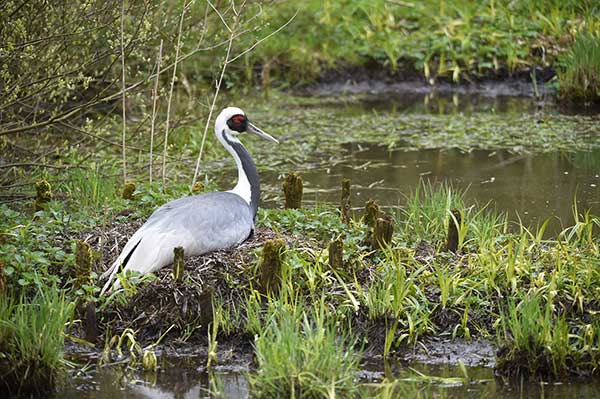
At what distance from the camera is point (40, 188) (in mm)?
7500

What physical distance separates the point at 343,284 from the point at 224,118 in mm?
2078

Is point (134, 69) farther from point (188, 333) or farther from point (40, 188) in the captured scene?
point (188, 333)

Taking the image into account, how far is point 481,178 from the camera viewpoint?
10.0 meters

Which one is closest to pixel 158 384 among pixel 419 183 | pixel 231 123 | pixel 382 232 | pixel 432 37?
pixel 382 232

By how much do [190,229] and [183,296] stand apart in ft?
1.96

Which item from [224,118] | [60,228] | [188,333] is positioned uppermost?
[224,118]

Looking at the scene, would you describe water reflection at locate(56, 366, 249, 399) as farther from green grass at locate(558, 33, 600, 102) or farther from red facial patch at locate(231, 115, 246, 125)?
green grass at locate(558, 33, 600, 102)

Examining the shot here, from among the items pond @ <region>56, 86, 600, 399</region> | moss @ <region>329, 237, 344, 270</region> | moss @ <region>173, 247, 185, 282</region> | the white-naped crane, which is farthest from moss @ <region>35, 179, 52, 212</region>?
moss @ <region>329, 237, 344, 270</region>

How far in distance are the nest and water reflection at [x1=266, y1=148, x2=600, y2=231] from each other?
2.41 metres

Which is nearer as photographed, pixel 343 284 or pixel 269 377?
pixel 269 377

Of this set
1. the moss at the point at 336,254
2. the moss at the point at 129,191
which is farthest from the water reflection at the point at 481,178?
the moss at the point at 336,254

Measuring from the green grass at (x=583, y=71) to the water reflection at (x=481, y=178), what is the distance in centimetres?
230

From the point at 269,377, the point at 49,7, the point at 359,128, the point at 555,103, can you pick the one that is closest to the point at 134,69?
the point at 359,128

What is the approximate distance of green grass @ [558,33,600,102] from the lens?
41.7 ft
